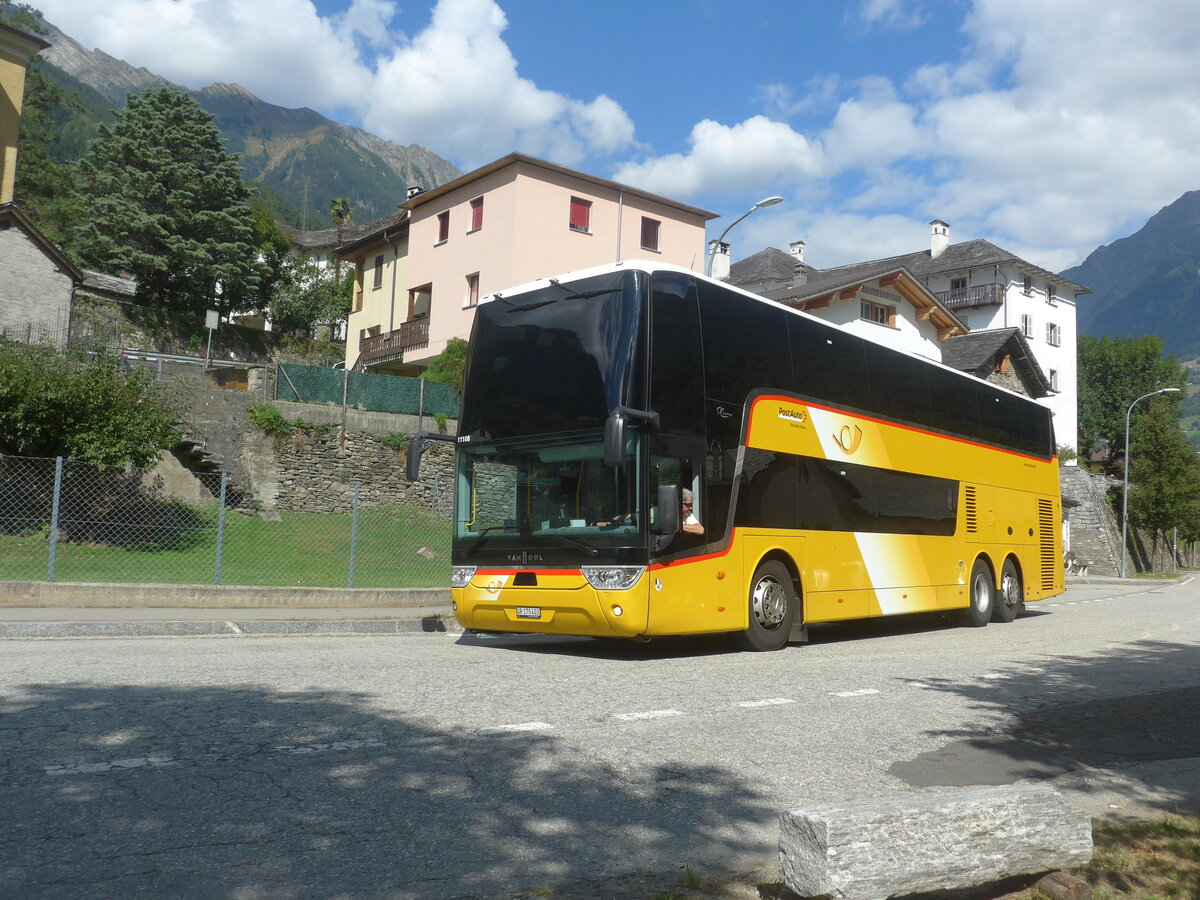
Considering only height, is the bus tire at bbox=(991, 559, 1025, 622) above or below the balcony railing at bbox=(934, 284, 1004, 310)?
below

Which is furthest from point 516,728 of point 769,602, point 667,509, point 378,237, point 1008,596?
point 378,237

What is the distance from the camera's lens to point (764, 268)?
206 ft

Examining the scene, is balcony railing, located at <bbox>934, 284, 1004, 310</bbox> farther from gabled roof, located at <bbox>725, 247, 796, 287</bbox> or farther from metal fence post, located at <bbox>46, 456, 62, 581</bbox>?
metal fence post, located at <bbox>46, 456, 62, 581</bbox>

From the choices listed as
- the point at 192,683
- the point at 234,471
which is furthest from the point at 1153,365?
the point at 192,683

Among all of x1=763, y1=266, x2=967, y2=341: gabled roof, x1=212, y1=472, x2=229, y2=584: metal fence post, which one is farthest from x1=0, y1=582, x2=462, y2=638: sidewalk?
x1=763, y1=266, x2=967, y2=341: gabled roof

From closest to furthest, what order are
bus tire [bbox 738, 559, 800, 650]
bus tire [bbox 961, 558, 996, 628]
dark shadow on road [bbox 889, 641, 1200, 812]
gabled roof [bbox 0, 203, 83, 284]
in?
dark shadow on road [bbox 889, 641, 1200, 812]
bus tire [bbox 738, 559, 800, 650]
bus tire [bbox 961, 558, 996, 628]
gabled roof [bbox 0, 203, 83, 284]

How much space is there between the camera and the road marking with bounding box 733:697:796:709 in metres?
7.53

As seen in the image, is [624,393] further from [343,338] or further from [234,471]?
[343,338]

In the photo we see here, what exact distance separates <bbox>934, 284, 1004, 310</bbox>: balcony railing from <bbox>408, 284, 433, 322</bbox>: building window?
33433mm

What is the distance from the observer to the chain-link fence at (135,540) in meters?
14.2

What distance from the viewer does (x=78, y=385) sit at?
17.2m

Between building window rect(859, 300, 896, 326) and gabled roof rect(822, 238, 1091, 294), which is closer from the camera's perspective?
building window rect(859, 300, 896, 326)

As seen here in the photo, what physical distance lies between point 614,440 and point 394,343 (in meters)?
34.9

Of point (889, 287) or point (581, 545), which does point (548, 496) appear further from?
point (889, 287)
